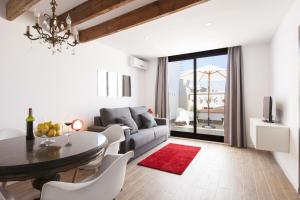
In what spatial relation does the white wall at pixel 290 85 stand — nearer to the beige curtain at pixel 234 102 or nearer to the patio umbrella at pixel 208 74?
the beige curtain at pixel 234 102

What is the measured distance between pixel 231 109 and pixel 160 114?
201cm

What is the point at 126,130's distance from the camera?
3.02m

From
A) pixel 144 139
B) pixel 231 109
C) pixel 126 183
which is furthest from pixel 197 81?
pixel 126 183

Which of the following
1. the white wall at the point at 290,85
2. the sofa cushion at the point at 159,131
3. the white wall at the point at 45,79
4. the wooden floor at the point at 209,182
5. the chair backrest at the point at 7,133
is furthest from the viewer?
the sofa cushion at the point at 159,131

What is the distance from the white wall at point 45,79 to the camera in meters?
2.32

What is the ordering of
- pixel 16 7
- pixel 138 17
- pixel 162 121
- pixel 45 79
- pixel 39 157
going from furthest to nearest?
pixel 162 121 < pixel 45 79 < pixel 138 17 < pixel 16 7 < pixel 39 157

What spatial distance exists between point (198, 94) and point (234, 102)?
3.51ft

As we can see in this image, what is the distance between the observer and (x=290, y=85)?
94.5 inches

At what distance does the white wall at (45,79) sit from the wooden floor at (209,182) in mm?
1070

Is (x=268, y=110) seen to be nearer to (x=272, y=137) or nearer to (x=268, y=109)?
(x=268, y=109)

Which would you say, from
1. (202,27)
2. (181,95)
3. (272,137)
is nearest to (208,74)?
(181,95)

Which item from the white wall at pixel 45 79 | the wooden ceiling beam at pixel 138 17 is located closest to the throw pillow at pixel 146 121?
the white wall at pixel 45 79

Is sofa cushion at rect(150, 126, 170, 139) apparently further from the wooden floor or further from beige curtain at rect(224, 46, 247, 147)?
beige curtain at rect(224, 46, 247, 147)

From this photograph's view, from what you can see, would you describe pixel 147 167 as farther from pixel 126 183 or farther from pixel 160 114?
pixel 160 114
